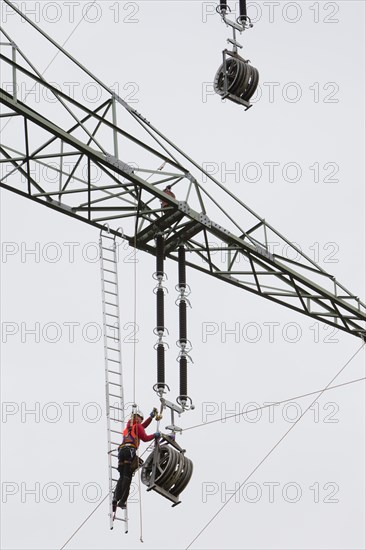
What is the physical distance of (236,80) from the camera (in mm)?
34812

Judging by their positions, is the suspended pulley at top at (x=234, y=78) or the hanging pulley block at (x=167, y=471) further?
the suspended pulley at top at (x=234, y=78)

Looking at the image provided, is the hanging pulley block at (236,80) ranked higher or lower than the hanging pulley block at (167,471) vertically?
higher

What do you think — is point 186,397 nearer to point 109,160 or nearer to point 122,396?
point 122,396

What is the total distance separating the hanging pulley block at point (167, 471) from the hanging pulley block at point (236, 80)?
294 inches

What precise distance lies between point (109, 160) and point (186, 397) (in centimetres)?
450

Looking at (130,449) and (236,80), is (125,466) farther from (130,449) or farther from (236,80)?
(236,80)

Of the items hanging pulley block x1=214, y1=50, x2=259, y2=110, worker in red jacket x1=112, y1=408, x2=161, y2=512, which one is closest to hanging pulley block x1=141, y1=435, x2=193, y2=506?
worker in red jacket x1=112, y1=408, x2=161, y2=512

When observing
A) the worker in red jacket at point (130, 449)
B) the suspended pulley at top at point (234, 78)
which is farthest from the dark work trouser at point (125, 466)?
the suspended pulley at top at point (234, 78)

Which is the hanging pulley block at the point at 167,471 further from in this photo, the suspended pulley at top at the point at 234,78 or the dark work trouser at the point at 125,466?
the suspended pulley at top at the point at 234,78

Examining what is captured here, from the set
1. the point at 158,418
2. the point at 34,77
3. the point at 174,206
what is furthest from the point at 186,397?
the point at 34,77

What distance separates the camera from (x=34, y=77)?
29047 mm

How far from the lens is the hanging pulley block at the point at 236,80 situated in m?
34.8

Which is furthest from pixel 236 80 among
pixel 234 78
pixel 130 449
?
pixel 130 449

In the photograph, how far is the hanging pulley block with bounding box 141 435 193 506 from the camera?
30.9 metres
